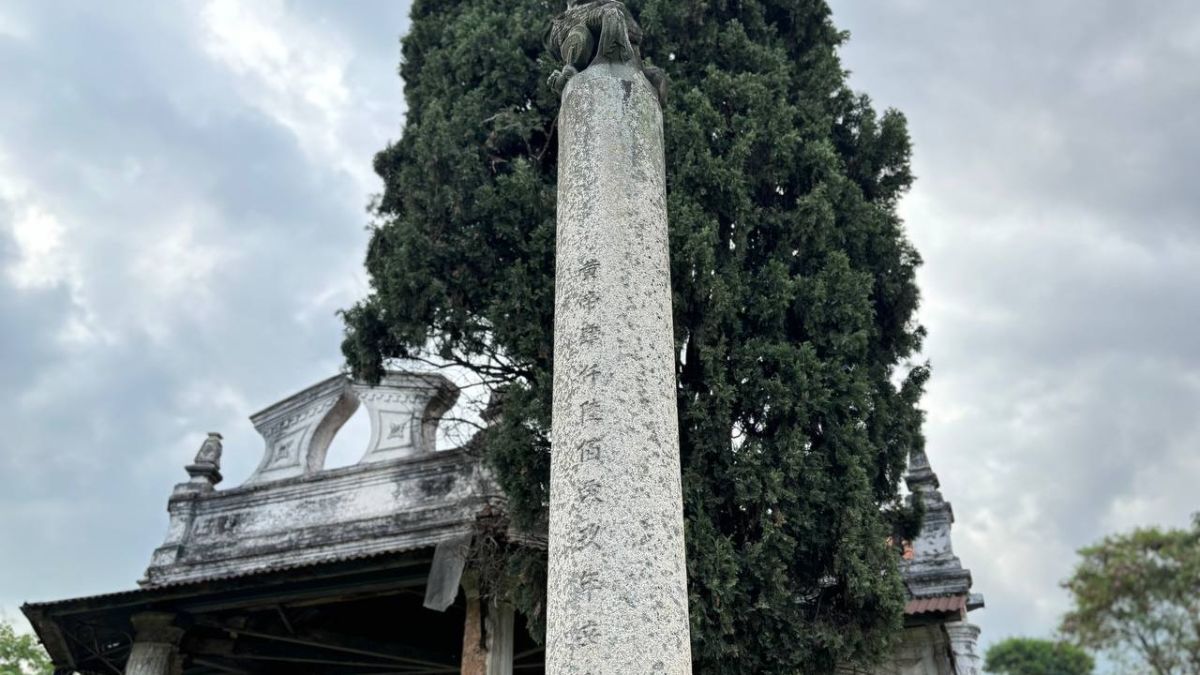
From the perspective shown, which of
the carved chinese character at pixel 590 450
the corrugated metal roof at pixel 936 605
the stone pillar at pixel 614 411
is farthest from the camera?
the corrugated metal roof at pixel 936 605

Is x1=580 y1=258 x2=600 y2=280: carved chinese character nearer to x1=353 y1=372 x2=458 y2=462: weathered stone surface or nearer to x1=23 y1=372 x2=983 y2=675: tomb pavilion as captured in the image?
x1=23 y1=372 x2=983 y2=675: tomb pavilion

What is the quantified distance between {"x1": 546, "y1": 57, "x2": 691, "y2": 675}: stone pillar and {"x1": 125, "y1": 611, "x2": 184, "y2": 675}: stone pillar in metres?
6.89

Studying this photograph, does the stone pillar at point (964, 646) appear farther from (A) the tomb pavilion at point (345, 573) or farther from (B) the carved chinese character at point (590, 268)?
(B) the carved chinese character at point (590, 268)

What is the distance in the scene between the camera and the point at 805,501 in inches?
268

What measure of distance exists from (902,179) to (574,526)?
23.4 ft

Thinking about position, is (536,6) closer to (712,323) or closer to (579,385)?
(712,323)

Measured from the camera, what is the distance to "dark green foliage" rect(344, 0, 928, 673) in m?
6.69

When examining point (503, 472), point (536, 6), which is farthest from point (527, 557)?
point (536, 6)

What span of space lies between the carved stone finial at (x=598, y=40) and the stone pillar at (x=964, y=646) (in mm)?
6915

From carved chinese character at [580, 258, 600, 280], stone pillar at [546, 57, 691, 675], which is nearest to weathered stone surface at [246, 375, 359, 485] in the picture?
stone pillar at [546, 57, 691, 675]

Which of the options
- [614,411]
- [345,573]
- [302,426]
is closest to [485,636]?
[345,573]

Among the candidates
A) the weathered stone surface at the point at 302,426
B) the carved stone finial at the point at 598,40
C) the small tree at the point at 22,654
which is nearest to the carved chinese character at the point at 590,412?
the carved stone finial at the point at 598,40

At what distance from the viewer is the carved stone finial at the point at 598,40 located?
477cm

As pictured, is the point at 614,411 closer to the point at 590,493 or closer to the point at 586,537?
the point at 590,493
